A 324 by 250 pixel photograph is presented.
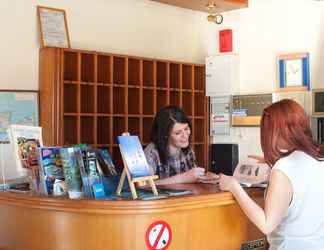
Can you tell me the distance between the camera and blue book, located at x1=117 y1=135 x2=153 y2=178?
2383 mm

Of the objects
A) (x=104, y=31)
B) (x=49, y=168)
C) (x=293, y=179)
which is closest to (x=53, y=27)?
(x=104, y=31)

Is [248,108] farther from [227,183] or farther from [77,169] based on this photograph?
[77,169]

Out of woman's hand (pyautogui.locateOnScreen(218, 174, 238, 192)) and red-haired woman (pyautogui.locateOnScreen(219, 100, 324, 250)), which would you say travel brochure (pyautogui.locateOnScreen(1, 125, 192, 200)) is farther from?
red-haired woman (pyautogui.locateOnScreen(219, 100, 324, 250))

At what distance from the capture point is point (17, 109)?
4.40 m

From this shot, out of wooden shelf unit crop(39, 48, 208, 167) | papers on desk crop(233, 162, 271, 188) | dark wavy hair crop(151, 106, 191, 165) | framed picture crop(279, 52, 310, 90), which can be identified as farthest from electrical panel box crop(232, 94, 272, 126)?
papers on desk crop(233, 162, 271, 188)

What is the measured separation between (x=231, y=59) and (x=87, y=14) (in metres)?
1.59

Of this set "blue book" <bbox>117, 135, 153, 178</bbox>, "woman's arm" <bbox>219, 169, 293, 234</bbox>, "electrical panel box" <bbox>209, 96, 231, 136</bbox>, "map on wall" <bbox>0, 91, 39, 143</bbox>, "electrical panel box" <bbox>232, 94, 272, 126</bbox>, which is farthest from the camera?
"electrical panel box" <bbox>209, 96, 231, 136</bbox>

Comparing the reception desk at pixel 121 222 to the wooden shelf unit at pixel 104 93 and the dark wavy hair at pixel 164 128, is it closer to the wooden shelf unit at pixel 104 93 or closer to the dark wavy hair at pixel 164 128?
the dark wavy hair at pixel 164 128

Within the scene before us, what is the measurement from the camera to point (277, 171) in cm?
211

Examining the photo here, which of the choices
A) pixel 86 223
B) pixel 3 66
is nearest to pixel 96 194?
pixel 86 223

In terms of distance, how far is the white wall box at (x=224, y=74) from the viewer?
539cm

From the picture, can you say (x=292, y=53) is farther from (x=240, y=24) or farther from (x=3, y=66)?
(x=3, y=66)

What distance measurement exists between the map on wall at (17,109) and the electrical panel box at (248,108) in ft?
6.93

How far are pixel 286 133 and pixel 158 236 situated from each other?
0.76 metres
